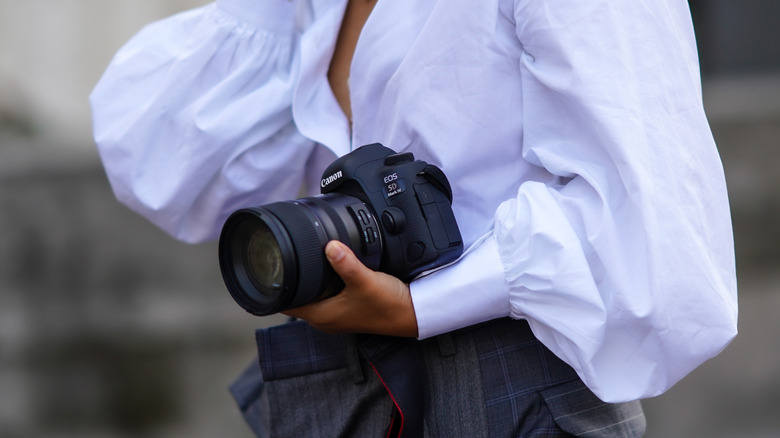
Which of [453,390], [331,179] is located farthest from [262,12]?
[453,390]

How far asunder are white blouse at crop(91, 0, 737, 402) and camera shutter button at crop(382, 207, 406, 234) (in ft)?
0.23

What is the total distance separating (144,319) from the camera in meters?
2.46

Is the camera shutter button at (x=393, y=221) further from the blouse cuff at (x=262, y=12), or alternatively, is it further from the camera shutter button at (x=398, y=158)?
the blouse cuff at (x=262, y=12)

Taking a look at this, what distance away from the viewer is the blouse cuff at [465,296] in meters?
0.90

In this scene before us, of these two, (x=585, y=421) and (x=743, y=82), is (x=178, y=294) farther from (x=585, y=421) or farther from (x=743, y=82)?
(x=743, y=82)

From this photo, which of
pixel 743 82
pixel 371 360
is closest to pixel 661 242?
pixel 371 360

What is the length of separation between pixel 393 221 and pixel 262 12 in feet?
1.68

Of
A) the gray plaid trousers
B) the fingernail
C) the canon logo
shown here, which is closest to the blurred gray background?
the gray plaid trousers

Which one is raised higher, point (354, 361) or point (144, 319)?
point (354, 361)

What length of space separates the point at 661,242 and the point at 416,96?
338 millimetres

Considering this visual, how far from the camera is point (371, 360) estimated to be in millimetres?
953

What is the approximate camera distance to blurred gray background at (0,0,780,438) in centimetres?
242

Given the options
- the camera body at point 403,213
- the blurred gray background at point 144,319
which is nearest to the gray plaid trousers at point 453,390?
the camera body at point 403,213

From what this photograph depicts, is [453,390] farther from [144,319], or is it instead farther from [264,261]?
[144,319]
